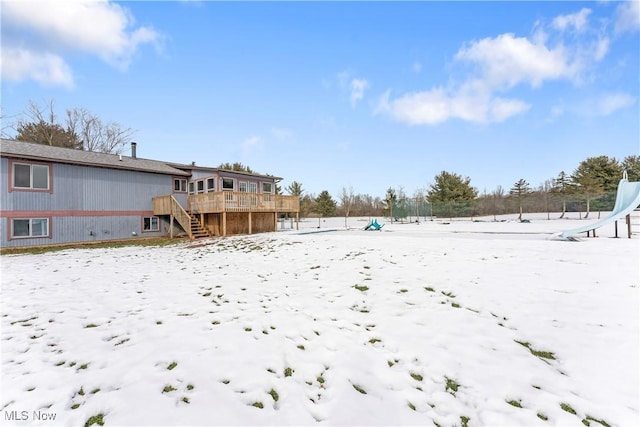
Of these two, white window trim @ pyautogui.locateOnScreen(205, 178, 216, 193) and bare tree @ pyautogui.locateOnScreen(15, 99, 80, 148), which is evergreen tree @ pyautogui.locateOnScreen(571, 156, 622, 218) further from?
bare tree @ pyautogui.locateOnScreen(15, 99, 80, 148)

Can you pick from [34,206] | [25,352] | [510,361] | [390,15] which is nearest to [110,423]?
[25,352]

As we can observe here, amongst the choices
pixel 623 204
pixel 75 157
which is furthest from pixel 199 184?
pixel 623 204

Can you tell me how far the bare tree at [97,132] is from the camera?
3088cm

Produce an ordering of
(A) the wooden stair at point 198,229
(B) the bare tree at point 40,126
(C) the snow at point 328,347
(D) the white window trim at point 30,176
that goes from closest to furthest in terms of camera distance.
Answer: (C) the snow at point 328,347 → (D) the white window trim at point 30,176 → (A) the wooden stair at point 198,229 → (B) the bare tree at point 40,126

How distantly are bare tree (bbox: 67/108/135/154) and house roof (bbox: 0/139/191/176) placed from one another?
56.8ft

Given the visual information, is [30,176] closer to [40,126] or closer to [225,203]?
[225,203]

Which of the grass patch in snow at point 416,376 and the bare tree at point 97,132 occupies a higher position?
the bare tree at point 97,132

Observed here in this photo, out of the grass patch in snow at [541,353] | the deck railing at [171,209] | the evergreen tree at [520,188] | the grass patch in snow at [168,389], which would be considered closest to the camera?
the grass patch in snow at [168,389]

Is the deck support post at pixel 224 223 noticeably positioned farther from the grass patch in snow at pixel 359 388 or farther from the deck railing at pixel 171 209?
the grass patch in snow at pixel 359 388

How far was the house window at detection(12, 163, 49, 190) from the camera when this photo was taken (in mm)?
13336

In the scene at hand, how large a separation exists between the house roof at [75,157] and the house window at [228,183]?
2.79 meters

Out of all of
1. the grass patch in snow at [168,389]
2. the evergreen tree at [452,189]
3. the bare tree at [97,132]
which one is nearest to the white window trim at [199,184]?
the grass patch in snow at [168,389]

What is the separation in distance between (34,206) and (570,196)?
160 feet

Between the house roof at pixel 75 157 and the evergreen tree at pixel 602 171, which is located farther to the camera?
the evergreen tree at pixel 602 171
